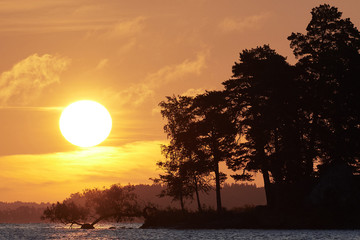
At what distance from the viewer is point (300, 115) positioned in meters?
64.9

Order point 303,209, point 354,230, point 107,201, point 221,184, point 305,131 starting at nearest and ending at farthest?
point 354,230, point 303,209, point 305,131, point 221,184, point 107,201

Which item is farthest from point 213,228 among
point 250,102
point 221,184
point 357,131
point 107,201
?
point 107,201

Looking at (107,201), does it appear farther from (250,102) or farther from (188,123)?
(250,102)

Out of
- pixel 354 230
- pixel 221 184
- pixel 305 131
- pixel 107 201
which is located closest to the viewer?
pixel 354 230

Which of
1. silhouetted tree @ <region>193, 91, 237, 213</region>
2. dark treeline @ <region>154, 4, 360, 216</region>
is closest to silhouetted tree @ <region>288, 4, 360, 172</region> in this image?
dark treeline @ <region>154, 4, 360, 216</region>

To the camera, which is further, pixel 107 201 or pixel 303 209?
pixel 107 201

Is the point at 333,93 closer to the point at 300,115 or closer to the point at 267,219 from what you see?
the point at 300,115

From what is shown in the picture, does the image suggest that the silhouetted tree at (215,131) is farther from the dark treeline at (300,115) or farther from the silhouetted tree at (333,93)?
the silhouetted tree at (333,93)

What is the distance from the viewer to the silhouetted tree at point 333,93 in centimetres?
6350

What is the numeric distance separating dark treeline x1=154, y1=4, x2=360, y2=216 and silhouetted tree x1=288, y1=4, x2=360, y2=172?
4.4 inches

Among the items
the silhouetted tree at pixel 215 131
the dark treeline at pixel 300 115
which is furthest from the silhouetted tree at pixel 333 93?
the silhouetted tree at pixel 215 131

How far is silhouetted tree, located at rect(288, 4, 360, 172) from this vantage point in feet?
208

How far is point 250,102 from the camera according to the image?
2633 inches

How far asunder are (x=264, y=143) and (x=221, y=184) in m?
10.9
